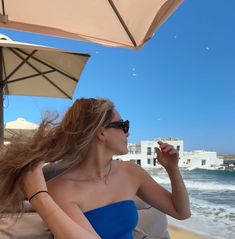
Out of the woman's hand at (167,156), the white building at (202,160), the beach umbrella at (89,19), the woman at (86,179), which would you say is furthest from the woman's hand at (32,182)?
the white building at (202,160)

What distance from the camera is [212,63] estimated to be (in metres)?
56.1

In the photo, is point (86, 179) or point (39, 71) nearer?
point (86, 179)

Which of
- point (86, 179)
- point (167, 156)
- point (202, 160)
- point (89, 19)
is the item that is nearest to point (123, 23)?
point (89, 19)

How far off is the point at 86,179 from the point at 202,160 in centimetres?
4994

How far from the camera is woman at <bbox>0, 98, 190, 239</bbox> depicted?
3.60 feet

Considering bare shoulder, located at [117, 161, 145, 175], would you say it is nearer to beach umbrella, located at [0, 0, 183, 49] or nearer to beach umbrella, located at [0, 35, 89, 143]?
beach umbrella, located at [0, 0, 183, 49]

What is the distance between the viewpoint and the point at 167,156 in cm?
156

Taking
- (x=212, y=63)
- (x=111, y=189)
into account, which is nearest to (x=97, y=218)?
(x=111, y=189)

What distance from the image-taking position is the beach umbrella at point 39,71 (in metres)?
3.86

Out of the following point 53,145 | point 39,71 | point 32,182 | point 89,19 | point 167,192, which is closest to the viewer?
point 32,182

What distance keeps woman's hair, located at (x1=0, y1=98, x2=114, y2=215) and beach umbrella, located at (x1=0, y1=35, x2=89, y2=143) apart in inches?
88.5

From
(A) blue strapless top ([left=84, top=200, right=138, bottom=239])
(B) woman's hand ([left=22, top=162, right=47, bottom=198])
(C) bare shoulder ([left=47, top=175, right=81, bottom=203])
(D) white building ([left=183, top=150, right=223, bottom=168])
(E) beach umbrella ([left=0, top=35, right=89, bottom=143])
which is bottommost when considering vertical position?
(D) white building ([left=183, top=150, right=223, bottom=168])

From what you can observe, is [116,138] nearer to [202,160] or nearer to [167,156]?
[167,156]

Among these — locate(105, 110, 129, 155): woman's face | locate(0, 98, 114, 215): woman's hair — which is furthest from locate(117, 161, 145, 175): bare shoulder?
locate(0, 98, 114, 215): woman's hair
